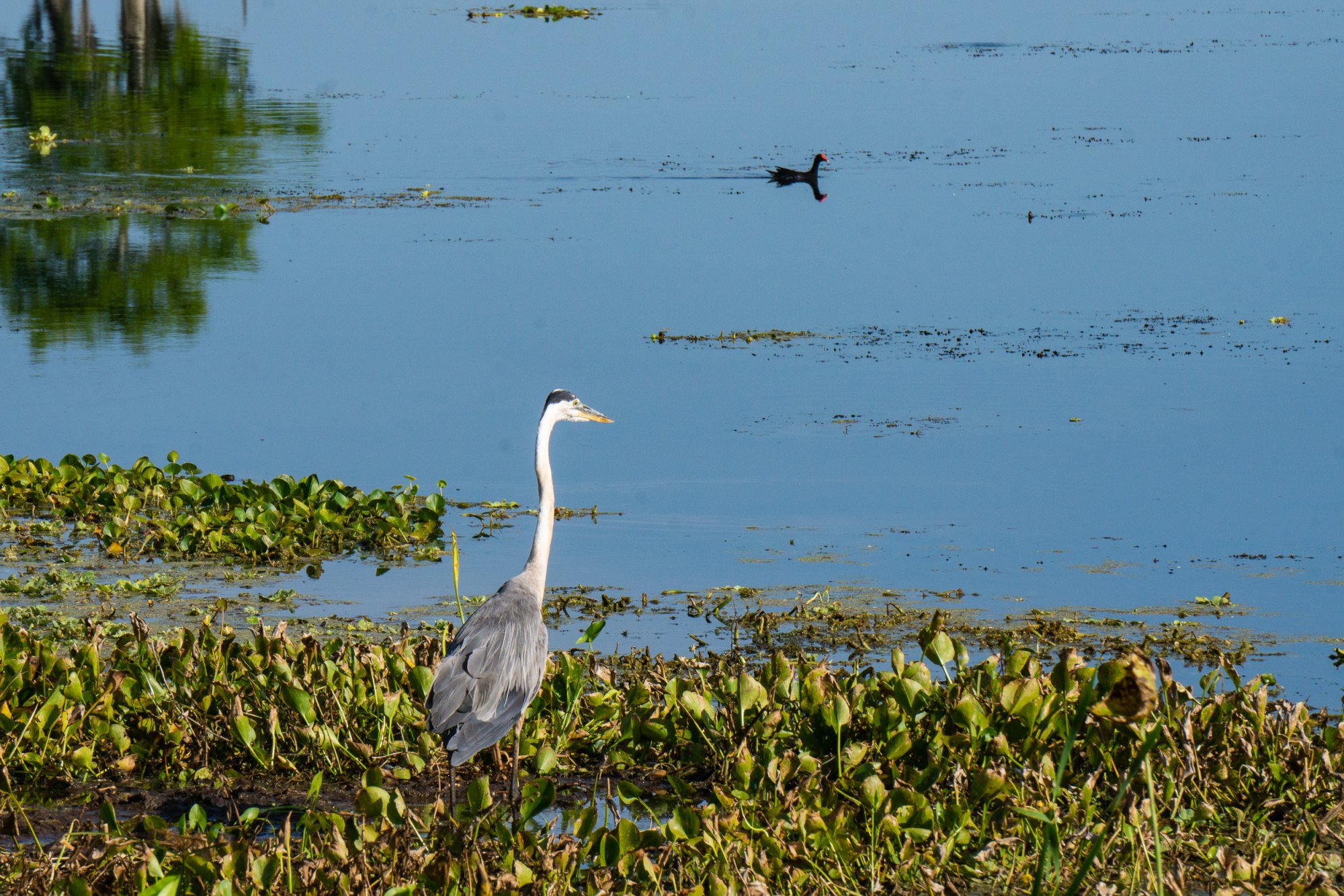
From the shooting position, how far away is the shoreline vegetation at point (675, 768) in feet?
14.3

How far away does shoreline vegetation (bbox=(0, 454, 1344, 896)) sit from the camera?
4.37m

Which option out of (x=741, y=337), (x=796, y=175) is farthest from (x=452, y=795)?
(x=796, y=175)

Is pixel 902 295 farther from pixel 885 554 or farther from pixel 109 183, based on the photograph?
pixel 109 183

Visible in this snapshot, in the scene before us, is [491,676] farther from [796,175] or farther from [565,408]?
[796,175]

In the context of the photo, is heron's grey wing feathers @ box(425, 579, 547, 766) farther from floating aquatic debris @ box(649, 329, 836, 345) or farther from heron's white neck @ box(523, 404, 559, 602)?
floating aquatic debris @ box(649, 329, 836, 345)

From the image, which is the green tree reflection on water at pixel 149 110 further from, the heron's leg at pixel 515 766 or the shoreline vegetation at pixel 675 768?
the heron's leg at pixel 515 766

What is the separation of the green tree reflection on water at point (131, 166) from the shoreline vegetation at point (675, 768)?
833 cm

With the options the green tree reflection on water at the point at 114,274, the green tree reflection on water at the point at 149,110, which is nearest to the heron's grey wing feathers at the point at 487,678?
the green tree reflection on water at the point at 114,274

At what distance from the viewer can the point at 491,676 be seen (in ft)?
17.1

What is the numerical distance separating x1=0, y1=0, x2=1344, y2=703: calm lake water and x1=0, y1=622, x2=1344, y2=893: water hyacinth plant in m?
1.51

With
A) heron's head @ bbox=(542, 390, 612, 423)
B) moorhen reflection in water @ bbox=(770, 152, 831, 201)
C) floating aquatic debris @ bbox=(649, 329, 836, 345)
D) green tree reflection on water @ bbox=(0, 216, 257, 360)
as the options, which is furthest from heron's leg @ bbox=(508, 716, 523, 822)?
moorhen reflection in water @ bbox=(770, 152, 831, 201)

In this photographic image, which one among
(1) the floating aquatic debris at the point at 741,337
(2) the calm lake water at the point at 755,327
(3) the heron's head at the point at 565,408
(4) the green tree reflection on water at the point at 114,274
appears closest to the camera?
(3) the heron's head at the point at 565,408

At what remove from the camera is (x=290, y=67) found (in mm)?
36844

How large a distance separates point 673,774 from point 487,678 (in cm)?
76
